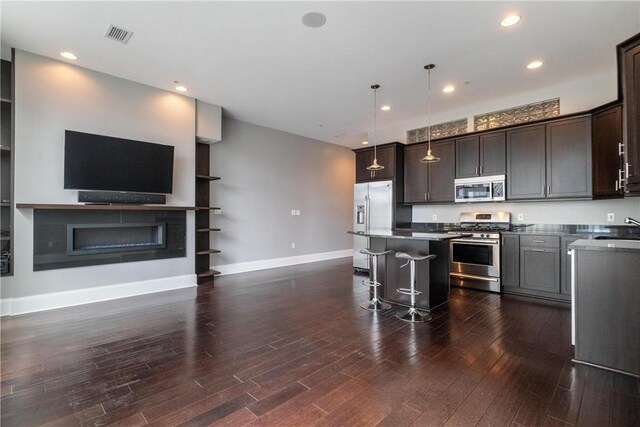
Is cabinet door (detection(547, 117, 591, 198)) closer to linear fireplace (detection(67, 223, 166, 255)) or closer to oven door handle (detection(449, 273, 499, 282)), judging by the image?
oven door handle (detection(449, 273, 499, 282))

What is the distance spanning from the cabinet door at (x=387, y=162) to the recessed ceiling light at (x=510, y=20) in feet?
9.91

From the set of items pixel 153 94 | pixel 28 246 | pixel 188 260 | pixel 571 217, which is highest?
pixel 153 94

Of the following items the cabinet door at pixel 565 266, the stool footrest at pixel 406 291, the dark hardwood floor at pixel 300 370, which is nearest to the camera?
the dark hardwood floor at pixel 300 370

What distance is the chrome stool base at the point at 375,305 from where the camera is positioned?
3768 millimetres

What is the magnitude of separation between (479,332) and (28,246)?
5387mm

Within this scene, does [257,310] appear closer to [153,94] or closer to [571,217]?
[153,94]

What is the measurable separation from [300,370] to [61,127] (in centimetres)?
432

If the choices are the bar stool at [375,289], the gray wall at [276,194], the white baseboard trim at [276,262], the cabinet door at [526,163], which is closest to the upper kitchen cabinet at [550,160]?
the cabinet door at [526,163]

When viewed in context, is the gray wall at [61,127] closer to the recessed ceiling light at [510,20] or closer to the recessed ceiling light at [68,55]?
the recessed ceiling light at [68,55]

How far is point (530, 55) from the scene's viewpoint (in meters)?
3.64

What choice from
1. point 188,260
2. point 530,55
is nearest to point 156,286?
point 188,260

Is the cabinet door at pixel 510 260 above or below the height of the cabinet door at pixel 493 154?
below

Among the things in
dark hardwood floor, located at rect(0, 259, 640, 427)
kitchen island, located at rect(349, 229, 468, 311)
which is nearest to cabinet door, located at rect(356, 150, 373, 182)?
kitchen island, located at rect(349, 229, 468, 311)

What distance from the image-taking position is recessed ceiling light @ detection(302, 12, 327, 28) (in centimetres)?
288
